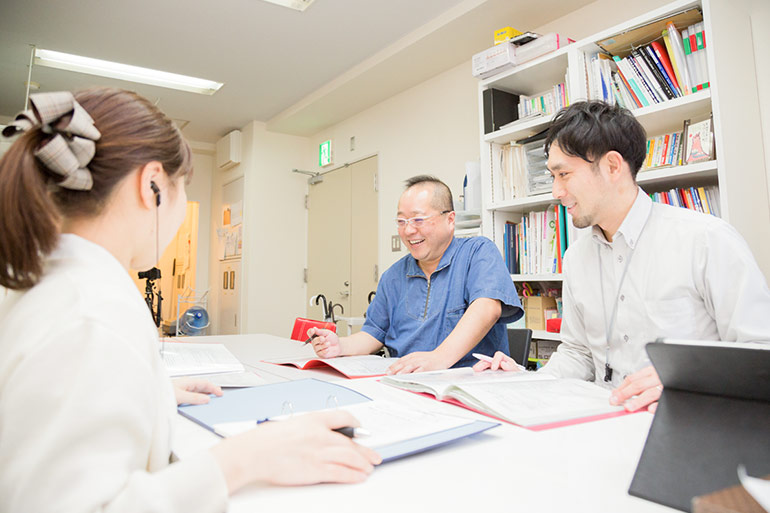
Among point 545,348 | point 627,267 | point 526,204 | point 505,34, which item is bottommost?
point 545,348

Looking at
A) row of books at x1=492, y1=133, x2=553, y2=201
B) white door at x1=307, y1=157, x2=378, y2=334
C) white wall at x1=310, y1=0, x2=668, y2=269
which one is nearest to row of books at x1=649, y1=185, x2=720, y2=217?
row of books at x1=492, y1=133, x2=553, y2=201

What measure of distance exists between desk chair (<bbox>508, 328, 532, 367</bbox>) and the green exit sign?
3.51 m

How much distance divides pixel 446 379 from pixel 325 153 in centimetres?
421

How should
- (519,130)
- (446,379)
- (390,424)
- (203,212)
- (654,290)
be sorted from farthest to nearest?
(203,212) → (519,130) → (654,290) → (446,379) → (390,424)

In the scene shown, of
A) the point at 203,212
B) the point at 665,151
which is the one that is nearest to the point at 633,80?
the point at 665,151

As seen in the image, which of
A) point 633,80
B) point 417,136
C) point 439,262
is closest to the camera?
point 439,262

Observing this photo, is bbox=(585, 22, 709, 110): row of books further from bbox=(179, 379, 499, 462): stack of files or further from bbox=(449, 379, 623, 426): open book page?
bbox=(179, 379, 499, 462): stack of files

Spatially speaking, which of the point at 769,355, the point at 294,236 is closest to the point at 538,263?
the point at 769,355

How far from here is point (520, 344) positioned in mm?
1873

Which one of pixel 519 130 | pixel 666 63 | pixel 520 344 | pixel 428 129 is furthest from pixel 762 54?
pixel 428 129

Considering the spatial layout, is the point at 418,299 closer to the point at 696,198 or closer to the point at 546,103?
the point at 696,198

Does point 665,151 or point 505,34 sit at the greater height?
point 505,34

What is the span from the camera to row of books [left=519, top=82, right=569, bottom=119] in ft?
8.29

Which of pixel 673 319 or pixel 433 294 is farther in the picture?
pixel 433 294
